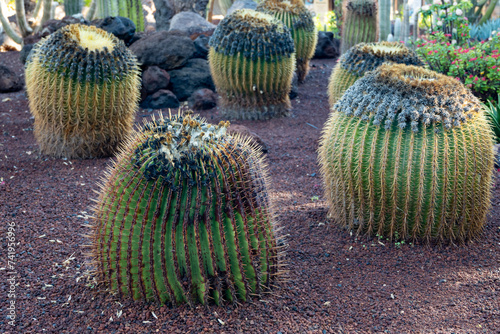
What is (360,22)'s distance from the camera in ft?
36.1

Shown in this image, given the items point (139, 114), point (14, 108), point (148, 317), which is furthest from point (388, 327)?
point (14, 108)

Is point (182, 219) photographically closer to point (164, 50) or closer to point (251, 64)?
point (251, 64)

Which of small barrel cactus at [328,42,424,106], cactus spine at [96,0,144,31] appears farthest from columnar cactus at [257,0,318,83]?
cactus spine at [96,0,144,31]

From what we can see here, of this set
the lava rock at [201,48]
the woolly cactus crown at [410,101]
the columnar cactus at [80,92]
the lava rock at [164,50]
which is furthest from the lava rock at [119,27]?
the woolly cactus crown at [410,101]

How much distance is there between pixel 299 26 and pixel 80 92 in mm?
4936

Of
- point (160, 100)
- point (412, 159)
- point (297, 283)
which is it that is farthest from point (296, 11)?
point (297, 283)

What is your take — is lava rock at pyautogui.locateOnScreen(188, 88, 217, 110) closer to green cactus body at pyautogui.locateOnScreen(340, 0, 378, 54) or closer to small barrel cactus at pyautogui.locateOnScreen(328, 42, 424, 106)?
small barrel cactus at pyautogui.locateOnScreen(328, 42, 424, 106)

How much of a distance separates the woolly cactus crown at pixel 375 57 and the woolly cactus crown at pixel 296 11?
9.76ft

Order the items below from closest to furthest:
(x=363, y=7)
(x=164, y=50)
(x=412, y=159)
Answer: (x=412, y=159) < (x=164, y=50) < (x=363, y=7)

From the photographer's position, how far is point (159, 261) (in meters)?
2.55

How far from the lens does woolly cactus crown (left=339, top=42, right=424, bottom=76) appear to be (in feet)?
19.3

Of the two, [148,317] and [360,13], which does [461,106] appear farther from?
[360,13]

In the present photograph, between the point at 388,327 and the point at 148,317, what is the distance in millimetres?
1285

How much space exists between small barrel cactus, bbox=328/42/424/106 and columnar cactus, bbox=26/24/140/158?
2.47 m
